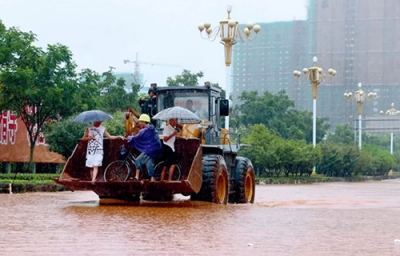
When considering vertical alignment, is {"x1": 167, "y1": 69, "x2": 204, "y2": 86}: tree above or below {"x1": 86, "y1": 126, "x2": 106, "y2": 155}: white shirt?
above

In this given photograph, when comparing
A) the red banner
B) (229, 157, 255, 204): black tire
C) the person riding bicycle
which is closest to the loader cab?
(229, 157, 255, 204): black tire

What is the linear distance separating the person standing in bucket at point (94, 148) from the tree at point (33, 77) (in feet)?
51.1

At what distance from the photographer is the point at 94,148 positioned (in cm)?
1650

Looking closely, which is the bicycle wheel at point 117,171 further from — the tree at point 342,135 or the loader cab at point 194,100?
the tree at point 342,135

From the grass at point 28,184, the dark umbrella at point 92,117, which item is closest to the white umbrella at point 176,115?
the dark umbrella at point 92,117

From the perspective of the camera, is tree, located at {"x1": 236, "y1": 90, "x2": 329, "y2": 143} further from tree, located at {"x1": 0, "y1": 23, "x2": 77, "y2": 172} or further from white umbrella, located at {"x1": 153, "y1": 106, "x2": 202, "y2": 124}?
white umbrella, located at {"x1": 153, "y1": 106, "x2": 202, "y2": 124}

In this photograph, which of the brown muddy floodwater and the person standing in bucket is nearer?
the brown muddy floodwater

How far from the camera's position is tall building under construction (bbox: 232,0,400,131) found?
82.8 meters

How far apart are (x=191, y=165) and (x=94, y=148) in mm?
1952

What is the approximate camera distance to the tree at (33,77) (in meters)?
32.1

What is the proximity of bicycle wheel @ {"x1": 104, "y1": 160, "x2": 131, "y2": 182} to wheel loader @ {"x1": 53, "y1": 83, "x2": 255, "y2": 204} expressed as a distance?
4cm

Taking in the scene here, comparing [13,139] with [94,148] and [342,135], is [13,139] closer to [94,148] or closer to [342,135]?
[94,148]

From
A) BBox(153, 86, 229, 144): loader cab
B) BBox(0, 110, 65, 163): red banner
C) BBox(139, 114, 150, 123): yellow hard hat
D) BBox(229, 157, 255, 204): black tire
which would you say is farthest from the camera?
BBox(0, 110, 65, 163): red banner

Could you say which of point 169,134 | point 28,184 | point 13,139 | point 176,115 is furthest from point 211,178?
point 13,139
